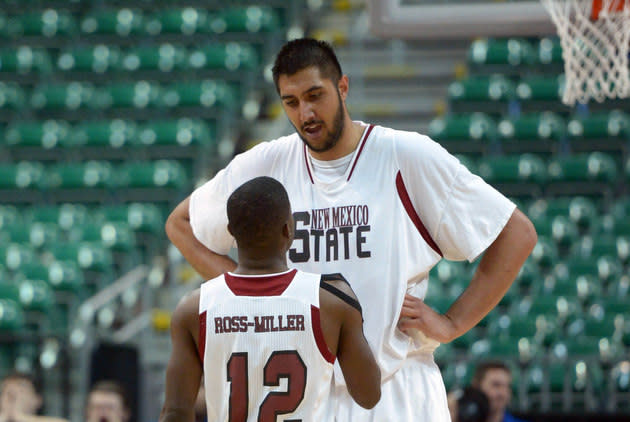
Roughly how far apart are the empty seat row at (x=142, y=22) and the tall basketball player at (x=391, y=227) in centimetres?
1052

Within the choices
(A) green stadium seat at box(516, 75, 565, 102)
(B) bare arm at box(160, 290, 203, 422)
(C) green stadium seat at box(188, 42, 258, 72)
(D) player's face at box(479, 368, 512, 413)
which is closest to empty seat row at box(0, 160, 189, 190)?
(C) green stadium seat at box(188, 42, 258, 72)

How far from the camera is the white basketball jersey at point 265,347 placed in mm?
2631

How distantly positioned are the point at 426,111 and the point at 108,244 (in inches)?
194

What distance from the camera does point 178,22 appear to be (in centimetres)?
1377

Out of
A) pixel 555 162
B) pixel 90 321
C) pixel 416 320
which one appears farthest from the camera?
pixel 555 162

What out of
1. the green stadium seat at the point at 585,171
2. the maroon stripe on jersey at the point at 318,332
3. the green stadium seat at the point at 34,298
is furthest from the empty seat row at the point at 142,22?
the maroon stripe on jersey at the point at 318,332

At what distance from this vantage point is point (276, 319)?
8.64 feet

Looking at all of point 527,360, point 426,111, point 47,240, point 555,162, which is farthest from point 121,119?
point 527,360

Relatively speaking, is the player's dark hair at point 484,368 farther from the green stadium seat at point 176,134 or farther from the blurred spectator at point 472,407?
the green stadium seat at point 176,134

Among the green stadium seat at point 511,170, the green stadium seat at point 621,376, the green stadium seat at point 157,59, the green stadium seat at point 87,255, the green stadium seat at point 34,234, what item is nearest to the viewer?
the green stadium seat at point 621,376

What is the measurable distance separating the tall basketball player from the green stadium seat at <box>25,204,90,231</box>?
25.6 ft

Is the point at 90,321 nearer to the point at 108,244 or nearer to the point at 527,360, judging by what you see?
the point at 108,244

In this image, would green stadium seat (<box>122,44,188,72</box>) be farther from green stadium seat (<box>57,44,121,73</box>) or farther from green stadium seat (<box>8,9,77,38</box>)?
green stadium seat (<box>8,9,77,38</box>)

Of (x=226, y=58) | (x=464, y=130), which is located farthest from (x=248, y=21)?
(x=464, y=130)
